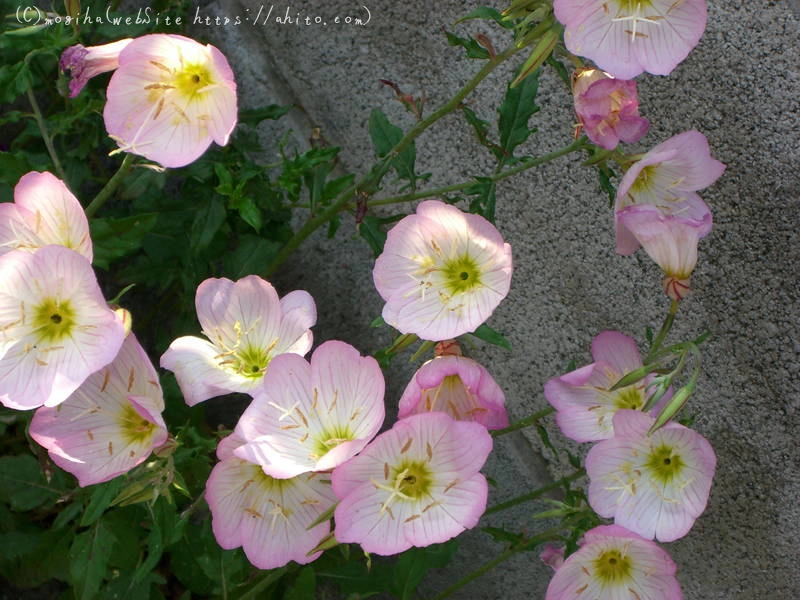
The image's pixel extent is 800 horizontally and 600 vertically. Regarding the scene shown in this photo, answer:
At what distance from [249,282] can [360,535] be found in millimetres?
358

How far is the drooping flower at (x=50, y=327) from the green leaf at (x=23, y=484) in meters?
0.50

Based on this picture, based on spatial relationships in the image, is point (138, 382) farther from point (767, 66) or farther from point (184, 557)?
point (767, 66)

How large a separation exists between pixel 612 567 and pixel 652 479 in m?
0.13

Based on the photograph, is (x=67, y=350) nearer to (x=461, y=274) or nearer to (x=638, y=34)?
(x=461, y=274)

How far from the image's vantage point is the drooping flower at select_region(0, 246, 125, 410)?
1.11 m

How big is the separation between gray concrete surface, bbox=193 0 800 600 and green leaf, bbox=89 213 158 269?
0.43 metres

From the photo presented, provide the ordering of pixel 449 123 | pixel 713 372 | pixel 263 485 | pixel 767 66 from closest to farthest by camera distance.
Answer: pixel 263 485 < pixel 767 66 < pixel 713 372 < pixel 449 123

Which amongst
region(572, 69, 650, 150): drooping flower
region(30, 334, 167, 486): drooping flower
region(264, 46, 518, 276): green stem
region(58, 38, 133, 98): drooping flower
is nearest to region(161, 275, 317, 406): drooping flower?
region(30, 334, 167, 486): drooping flower

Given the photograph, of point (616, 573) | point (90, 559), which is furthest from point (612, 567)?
point (90, 559)

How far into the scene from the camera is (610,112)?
3.78ft

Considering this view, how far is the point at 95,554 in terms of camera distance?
4.73 feet


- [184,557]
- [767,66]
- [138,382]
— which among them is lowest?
[184,557]

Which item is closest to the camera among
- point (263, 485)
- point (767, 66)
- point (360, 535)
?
point (360, 535)

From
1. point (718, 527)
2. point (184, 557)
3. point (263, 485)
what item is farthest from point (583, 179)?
point (184, 557)
